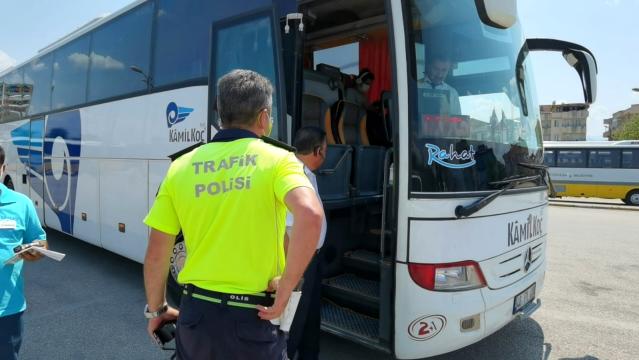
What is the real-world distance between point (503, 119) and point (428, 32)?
90 cm

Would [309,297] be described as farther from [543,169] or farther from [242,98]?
[543,169]

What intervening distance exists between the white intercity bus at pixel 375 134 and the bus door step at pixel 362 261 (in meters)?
0.02

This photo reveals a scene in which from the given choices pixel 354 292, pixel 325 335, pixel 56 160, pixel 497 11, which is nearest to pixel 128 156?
pixel 56 160

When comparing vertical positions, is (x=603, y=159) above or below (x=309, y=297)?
above

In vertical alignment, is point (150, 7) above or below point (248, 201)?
above

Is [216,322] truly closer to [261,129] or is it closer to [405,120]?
[261,129]

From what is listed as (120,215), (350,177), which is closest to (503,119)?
(350,177)

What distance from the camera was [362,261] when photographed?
13.0 ft

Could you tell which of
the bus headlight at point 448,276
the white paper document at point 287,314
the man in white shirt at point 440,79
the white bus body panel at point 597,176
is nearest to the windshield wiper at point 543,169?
the man in white shirt at point 440,79

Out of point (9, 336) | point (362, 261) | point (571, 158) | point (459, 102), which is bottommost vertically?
point (9, 336)

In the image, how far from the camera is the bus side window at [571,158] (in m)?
21.4

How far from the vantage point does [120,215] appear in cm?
537

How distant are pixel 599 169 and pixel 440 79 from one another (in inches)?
852

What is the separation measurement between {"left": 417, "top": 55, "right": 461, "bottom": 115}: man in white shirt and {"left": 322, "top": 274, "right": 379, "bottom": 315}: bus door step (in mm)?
1481
